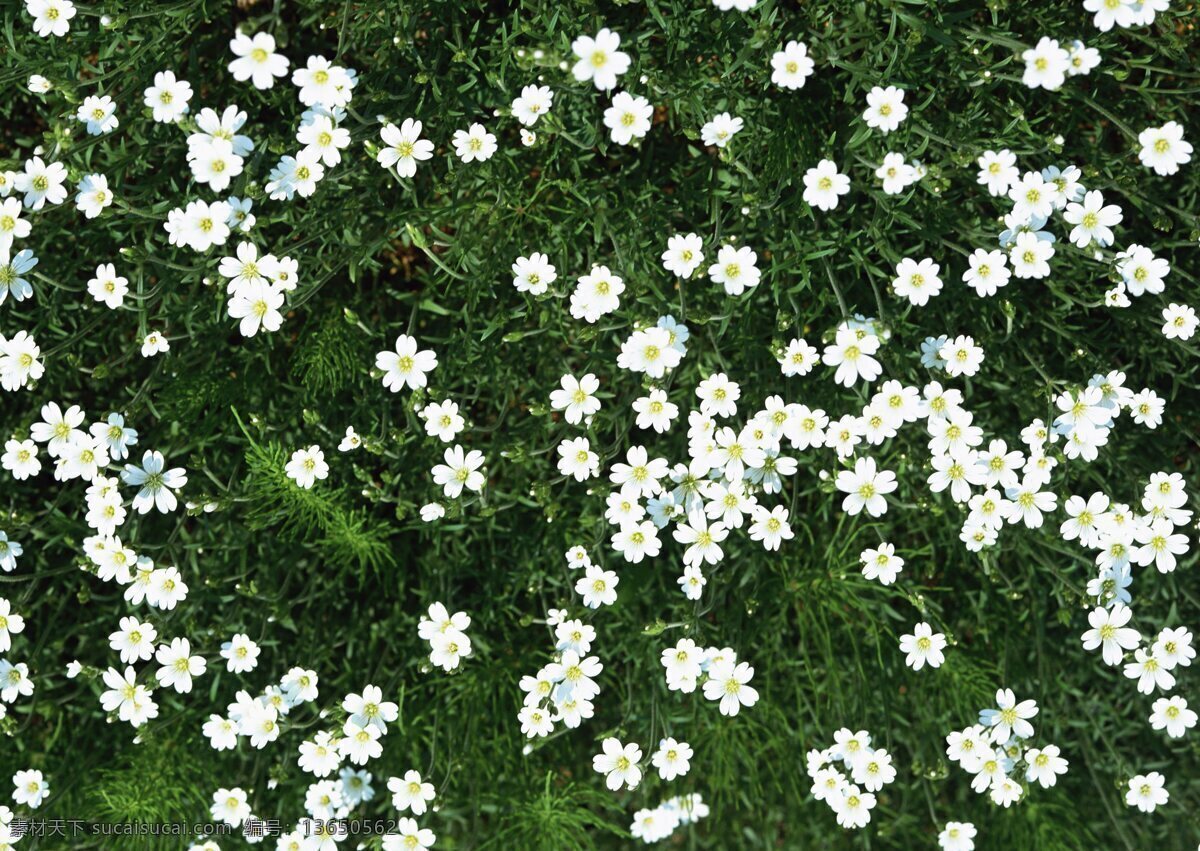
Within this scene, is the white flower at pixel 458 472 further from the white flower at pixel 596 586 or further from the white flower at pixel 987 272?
the white flower at pixel 987 272

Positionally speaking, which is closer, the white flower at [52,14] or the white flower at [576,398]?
the white flower at [52,14]

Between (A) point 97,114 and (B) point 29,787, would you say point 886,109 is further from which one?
(B) point 29,787

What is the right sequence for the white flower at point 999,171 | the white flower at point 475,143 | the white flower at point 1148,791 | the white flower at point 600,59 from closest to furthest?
the white flower at point 600,59, the white flower at point 999,171, the white flower at point 475,143, the white flower at point 1148,791

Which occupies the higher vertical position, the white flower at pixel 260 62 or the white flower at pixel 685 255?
the white flower at pixel 260 62

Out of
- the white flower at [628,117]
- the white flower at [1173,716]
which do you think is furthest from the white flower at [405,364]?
the white flower at [1173,716]

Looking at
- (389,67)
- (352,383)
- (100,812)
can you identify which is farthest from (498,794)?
(389,67)

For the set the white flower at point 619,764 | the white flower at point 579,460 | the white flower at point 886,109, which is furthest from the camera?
the white flower at point 619,764

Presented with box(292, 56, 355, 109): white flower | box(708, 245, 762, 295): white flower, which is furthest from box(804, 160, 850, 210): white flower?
box(292, 56, 355, 109): white flower

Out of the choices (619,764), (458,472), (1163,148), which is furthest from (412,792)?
(1163,148)

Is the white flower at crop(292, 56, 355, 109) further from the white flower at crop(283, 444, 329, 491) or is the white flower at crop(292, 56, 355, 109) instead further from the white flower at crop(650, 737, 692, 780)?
the white flower at crop(650, 737, 692, 780)

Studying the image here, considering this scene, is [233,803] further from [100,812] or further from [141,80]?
[141,80]
